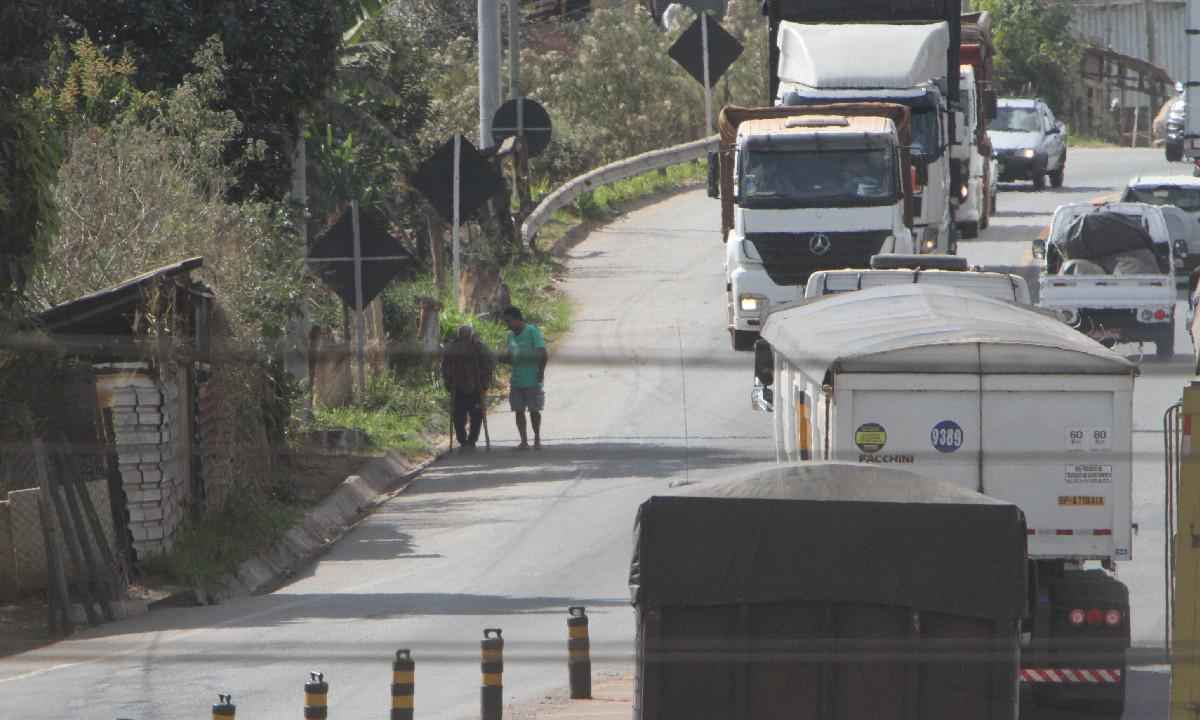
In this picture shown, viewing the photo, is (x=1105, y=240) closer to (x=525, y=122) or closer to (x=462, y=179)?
(x=525, y=122)

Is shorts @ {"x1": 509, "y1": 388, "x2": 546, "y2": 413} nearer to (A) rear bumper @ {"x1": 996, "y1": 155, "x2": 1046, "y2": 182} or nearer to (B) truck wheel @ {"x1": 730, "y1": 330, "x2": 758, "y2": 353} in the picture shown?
(B) truck wheel @ {"x1": 730, "y1": 330, "x2": 758, "y2": 353}

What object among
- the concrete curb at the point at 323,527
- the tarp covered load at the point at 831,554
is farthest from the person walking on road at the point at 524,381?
the tarp covered load at the point at 831,554

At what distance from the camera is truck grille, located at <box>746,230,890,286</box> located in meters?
23.6

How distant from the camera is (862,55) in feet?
86.7

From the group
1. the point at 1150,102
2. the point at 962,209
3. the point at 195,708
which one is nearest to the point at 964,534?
the point at 195,708

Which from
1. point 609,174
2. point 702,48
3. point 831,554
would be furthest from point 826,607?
point 702,48

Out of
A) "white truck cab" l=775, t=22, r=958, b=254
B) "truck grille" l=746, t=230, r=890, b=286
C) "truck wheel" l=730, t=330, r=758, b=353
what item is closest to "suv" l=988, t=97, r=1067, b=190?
"white truck cab" l=775, t=22, r=958, b=254

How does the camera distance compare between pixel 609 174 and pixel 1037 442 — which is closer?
pixel 1037 442

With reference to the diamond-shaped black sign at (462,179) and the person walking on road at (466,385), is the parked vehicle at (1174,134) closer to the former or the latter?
the diamond-shaped black sign at (462,179)

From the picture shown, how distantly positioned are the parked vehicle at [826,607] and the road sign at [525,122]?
63.4 feet

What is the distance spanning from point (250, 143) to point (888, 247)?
745 centimetres

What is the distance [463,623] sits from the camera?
47.5ft

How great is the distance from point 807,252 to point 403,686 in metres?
14.0

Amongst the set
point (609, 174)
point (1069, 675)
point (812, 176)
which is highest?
point (609, 174)
